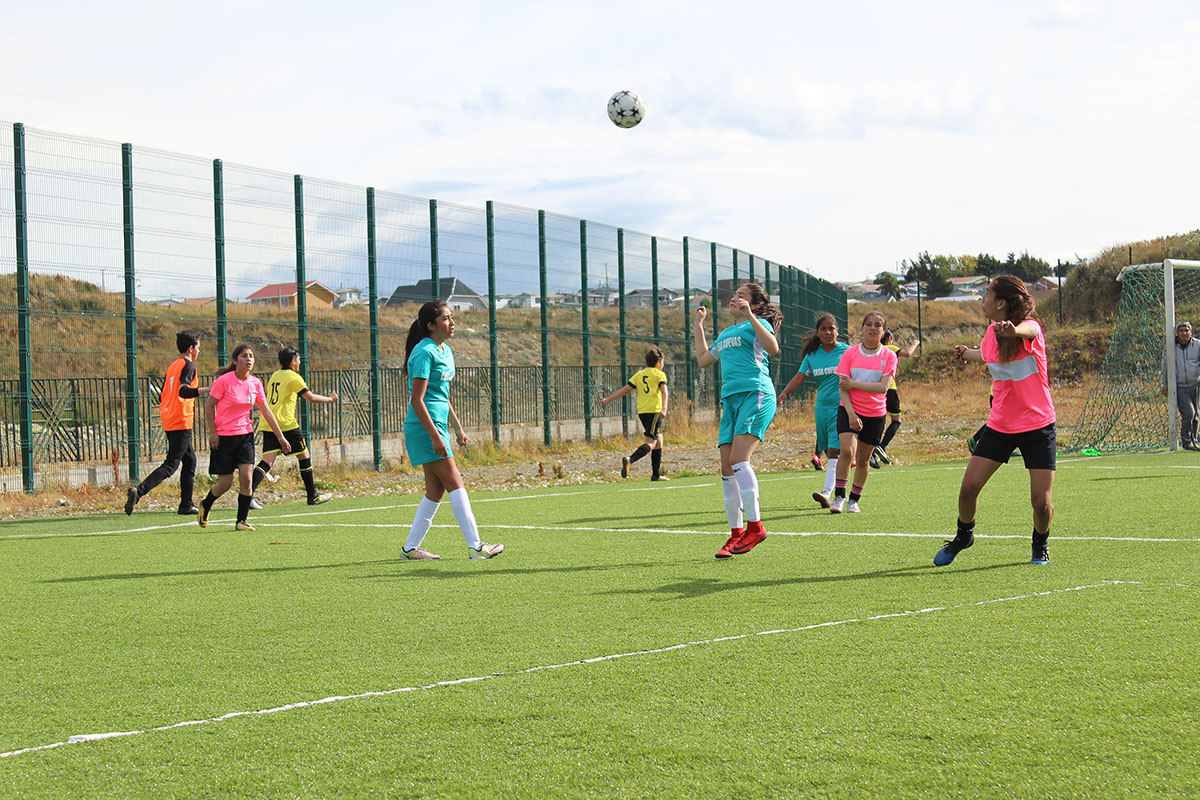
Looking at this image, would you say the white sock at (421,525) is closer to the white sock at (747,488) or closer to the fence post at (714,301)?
the white sock at (747,488)

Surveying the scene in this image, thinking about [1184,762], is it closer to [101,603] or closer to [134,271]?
[101,603]

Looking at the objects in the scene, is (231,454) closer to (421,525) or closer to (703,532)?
(421,525)

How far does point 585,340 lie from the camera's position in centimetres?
2342

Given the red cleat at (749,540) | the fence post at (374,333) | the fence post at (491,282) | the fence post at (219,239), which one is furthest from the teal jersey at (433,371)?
the fence post at (491,282)

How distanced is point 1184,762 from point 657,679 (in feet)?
6.09

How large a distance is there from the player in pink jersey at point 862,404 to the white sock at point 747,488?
2.47 metres

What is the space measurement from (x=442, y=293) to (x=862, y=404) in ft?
35.0

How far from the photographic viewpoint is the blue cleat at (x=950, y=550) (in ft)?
23.0

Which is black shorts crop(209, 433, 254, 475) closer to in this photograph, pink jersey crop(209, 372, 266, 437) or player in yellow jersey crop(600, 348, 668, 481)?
pink jersey crop(209, 372, 266, 437)

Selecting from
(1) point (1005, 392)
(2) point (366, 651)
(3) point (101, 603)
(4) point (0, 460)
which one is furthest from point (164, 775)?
(4) point (0, 460)

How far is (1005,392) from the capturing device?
277 inches

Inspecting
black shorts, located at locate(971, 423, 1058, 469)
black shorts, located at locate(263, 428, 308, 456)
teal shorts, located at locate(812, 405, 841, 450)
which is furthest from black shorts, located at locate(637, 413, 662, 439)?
black shorts, located at locate(971, 423, 1058, 469)

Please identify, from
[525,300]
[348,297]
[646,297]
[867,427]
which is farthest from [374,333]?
[867,427]

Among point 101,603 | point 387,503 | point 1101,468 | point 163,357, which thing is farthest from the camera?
point 163,357
